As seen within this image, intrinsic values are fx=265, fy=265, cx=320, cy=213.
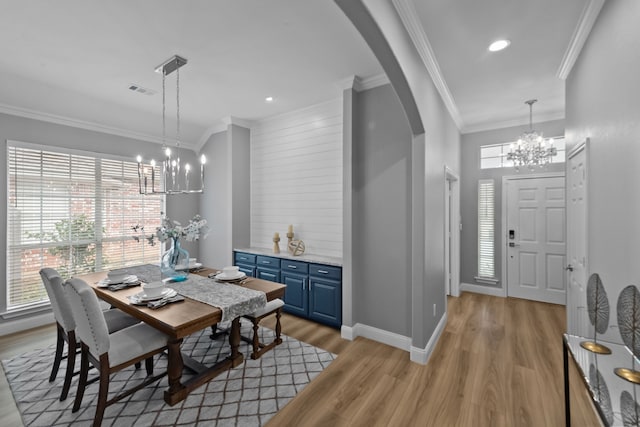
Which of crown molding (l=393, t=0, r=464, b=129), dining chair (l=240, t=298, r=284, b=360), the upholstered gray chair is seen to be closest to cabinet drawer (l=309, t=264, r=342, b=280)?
dining chair (l=240, t=298, r=284, b=360)

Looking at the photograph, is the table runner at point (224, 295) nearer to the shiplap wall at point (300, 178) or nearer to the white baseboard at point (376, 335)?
the white baseboard at point (376, 335)

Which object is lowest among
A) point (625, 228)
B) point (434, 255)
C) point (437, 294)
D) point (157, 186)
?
point (437, 294)

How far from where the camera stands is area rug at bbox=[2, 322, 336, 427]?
6.19 feet

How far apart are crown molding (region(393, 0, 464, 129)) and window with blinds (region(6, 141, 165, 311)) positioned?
451cm

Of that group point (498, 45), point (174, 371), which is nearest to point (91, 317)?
point (174, 371)

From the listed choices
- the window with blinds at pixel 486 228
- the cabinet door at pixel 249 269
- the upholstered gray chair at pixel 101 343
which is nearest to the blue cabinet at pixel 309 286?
the cabinet door at pixel 249 269

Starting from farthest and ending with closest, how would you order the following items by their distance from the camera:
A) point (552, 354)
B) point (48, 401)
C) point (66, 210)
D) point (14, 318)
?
point (66, 210)
point (14, 318)
point (552, 354)
point (48, 401)

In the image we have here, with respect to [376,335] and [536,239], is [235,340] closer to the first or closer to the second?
[376,335]

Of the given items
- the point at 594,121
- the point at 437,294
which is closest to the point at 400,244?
the point at 437,294

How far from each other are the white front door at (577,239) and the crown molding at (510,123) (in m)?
1.77

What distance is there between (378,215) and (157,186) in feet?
13.6

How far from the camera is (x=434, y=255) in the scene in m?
2.96

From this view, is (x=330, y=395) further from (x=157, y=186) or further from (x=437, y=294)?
(x=157, y=186)

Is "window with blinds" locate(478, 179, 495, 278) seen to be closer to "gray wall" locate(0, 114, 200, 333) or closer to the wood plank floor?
the wood plank floor
